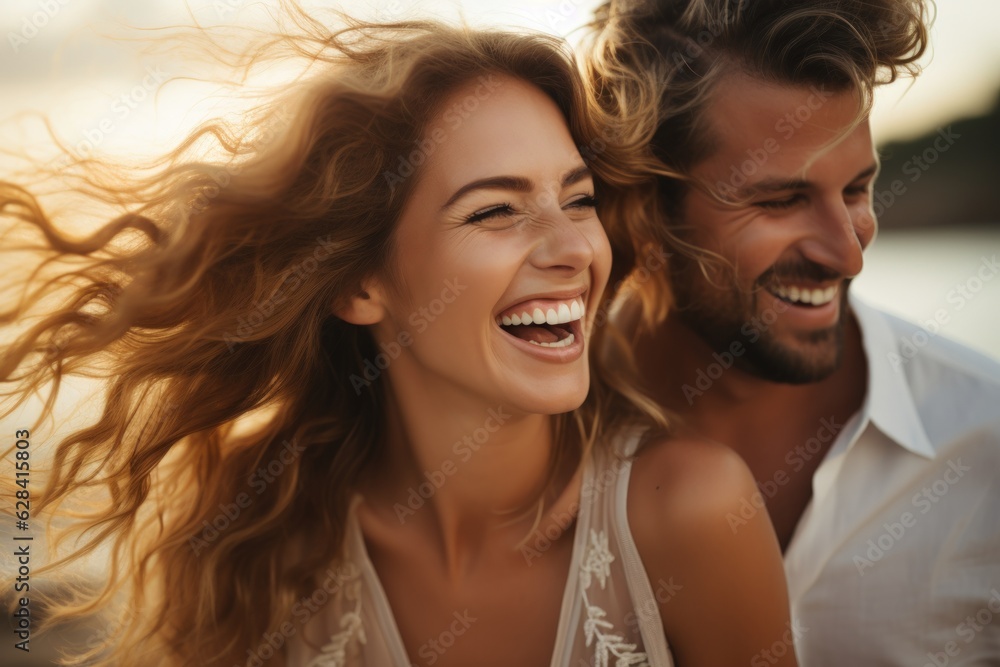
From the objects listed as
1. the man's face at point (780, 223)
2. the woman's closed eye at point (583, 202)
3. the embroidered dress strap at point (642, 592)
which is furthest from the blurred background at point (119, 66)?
Answer: the embroidered dress strap at point (642, 592)

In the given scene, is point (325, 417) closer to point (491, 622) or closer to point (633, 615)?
point (491, 622)

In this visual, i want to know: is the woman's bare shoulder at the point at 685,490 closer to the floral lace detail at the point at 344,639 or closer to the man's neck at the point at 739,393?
the man's neck at the point at 739,393

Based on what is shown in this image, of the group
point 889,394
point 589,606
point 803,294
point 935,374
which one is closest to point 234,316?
point 589,606

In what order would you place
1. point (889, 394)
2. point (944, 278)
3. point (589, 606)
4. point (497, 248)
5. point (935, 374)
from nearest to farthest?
point (497, 248)
point (589, 606)
point (889, 394)
point (935, 374)
point (944, 278)

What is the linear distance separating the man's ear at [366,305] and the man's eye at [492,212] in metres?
0.34

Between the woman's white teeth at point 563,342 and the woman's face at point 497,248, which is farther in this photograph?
the woman's white teeth at point 563,342

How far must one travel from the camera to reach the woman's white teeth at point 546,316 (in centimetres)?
211

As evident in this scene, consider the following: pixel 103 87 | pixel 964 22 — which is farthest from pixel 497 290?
pixel 964 22

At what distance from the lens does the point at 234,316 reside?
2.25 meters

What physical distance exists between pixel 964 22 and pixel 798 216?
211 cm

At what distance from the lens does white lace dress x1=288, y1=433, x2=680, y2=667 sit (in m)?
2.25

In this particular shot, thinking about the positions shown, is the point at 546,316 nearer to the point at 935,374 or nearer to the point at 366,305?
the point at 366,305

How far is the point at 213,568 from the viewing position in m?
2.50

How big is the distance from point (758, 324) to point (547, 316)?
2.83 ft
